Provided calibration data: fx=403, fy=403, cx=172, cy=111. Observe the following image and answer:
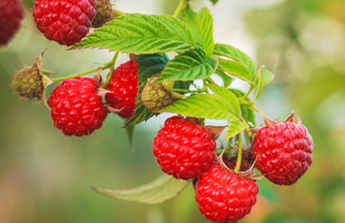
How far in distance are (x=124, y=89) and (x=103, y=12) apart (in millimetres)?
187

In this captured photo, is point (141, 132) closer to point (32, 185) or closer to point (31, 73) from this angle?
point (32, 185)

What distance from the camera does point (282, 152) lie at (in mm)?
923

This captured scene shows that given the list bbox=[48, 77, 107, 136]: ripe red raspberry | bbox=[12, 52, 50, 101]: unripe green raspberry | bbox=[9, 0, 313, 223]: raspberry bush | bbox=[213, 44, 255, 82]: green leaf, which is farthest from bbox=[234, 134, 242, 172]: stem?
bbox=[12, 52, 50, 101]: unripe green raspberry

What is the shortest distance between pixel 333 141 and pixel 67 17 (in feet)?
8.11

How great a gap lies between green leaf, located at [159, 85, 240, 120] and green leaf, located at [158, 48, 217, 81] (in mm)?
59

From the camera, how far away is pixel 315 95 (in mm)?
3234

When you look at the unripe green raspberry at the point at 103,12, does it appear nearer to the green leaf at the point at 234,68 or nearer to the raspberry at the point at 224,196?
the green leaf at the point at 234,68

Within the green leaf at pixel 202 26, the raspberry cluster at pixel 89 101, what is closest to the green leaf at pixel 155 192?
the raspberry cluster at pixel 89 101

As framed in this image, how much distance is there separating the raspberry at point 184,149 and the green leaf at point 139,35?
0.19 meters

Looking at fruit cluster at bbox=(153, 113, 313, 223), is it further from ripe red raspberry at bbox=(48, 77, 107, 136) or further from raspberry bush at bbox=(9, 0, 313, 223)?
ripe red raspberry at bbox=(48, 77, 107, 136)

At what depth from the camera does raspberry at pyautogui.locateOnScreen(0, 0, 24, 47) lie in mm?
528

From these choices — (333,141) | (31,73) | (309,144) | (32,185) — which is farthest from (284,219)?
(32,185)

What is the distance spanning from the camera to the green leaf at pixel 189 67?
2.44 ft

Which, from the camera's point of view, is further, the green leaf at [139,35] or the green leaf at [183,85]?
the green leaf at [183,85]
